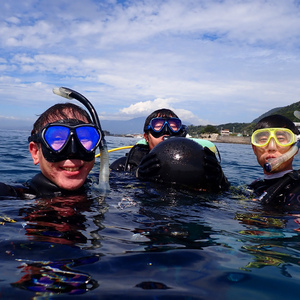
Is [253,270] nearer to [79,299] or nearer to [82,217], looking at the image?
[79,299]

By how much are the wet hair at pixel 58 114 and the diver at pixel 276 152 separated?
2.68 metres

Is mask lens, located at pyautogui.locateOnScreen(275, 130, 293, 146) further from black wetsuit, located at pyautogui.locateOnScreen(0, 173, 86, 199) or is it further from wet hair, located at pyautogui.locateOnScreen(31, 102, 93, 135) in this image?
black wetsuit, located at pyautogui.locateOnScreen(0, 173, 86, 199)

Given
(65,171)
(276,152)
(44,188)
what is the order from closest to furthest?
(65,171)
(44,188)
(276,152)

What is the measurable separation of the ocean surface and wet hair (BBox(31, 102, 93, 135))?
0.87 metres

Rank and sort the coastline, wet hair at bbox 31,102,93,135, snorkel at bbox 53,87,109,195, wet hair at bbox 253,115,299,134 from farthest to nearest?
the coastline → wet hair at bbox 253,115,299,134 → snorkel at bbox 53,87,109,195 → wet hair at bbox 31,102,93,135

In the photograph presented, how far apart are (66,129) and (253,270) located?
232cm

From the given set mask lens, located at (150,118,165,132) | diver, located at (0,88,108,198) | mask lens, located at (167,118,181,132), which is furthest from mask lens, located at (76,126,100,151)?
mask lens, located at (167,118,181,132)

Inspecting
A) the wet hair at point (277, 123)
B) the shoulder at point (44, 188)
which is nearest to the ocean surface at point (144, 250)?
the shoulder at point (44, 188)

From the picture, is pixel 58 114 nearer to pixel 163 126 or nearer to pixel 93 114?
pixel 93 114

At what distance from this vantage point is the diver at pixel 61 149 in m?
3.21

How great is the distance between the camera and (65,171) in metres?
3.34

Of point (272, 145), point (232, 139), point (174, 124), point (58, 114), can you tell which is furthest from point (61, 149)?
point (232, 139)

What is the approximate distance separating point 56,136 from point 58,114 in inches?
13.6

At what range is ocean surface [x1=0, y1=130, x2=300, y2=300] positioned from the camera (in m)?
1.43
